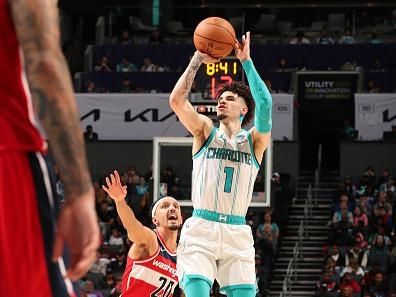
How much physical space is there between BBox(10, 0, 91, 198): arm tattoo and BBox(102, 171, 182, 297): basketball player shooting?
5.47 m

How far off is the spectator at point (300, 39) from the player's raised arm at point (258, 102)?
20000 mm

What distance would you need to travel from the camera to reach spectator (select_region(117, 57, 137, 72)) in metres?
27.4

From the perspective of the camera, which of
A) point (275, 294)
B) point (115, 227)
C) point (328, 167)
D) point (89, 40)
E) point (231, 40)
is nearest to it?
point (231, 40)

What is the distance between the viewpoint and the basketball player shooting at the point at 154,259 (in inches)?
354

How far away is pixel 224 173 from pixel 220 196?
0.65ft

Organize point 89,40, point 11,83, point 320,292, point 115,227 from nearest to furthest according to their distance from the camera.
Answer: point 11,83, point 320,292, point 115,227, point 89,40

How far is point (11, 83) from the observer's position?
3.51 m

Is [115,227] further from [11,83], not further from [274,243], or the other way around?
[11,83]

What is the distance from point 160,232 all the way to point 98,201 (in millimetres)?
14229

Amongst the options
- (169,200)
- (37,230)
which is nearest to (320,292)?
(169,200)

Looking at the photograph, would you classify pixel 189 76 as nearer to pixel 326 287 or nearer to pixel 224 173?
pixel 224 173

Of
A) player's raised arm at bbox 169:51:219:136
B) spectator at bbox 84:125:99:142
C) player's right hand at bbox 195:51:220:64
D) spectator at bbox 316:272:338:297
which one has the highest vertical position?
player's right hand at bbox 195:51:220:64

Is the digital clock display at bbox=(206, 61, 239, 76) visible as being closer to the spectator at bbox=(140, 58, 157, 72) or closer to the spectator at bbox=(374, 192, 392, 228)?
the spectator at bbox=(374, 192, 392, 228)

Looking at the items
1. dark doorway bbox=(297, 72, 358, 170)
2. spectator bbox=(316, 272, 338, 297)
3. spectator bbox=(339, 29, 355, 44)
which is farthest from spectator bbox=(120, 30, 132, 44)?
spectator bbox=(316, 272, 338, 297)
